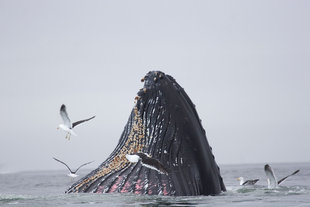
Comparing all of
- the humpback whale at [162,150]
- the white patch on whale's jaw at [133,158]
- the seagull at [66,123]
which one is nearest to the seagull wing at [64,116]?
the seagull at [66,123]

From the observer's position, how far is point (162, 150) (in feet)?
33.4

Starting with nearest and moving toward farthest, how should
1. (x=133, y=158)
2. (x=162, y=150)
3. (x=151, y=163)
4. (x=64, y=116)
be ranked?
1. (x=151, y=163)
2. (x=133, y=158)
3. (x=162, y=150)
4. (x=64, y=116)

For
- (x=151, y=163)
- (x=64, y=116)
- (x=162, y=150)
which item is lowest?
(x=151, y=163)

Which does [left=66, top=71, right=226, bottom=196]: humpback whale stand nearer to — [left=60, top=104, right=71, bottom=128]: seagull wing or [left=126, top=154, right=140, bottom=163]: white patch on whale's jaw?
[left=126, top=154, right=140, bottom=163]: white patch on whale's jaw

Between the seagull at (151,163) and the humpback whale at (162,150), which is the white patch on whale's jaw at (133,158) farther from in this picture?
the humpback whale at (162,150)

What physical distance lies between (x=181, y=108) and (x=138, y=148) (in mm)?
1067

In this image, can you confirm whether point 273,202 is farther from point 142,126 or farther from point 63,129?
point 63,129

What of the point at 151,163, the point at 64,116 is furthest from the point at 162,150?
the point at 64,116

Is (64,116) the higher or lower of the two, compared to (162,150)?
higher

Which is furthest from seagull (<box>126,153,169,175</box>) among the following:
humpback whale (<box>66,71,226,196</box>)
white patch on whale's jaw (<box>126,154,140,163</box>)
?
humpback whale (<box>66,71,226,196</box>)

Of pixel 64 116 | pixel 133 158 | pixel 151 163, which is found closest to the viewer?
pixel 151 163

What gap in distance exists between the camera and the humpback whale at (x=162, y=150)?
385 inches

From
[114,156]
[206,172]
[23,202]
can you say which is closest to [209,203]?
[206,172]

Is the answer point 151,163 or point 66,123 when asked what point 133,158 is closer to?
point 151,163
